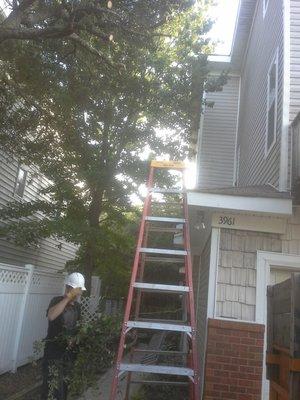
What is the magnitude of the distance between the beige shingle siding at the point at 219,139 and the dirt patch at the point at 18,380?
21.6 ft

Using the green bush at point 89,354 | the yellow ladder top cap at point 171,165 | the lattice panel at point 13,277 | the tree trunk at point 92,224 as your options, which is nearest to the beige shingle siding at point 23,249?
the tree trunk at point 92,224

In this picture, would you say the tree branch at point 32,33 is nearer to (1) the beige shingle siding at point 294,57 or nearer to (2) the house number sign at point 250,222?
(1) the beige shingle siding at point 294,57

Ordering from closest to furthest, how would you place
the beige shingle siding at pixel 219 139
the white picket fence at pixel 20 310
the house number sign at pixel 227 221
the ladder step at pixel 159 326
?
the ladder step at pixel 159 326
the house number sign at pixel 227 221
the white picket fence at pixel 20 310
the beige shingle siding at pixel 219 139

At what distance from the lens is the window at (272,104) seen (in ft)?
25.8

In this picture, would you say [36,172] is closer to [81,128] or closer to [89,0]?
[81,128]

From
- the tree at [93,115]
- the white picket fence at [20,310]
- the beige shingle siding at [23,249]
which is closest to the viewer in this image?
the white picket fence at [20,310]

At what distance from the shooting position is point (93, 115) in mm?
12062

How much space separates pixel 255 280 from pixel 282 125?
2.49 metres

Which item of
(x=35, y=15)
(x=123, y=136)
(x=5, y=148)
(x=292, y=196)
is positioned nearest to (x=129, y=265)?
(x=123, y=136)

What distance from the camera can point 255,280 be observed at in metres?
5.88

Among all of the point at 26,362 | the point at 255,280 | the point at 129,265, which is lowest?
the point at 26,362

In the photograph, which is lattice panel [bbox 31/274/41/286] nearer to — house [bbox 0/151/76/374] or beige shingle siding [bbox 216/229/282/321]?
house [bbox 0/151/76/374]

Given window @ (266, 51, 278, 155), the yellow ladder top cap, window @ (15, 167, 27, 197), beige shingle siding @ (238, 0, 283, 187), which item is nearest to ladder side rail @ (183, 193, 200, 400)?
the yellow ladder top cap

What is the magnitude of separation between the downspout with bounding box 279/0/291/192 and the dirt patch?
16.5 ft
